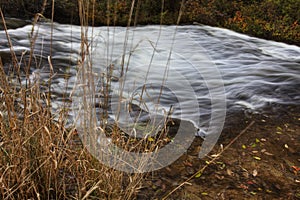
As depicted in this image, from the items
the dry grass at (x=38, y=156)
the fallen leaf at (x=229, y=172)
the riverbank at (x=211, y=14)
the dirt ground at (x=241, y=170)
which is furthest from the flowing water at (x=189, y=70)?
the dry grass at (x=38, y=156)

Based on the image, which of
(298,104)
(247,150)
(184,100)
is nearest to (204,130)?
(247,150)

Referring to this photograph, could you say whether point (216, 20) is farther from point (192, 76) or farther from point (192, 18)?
point (192, 76)

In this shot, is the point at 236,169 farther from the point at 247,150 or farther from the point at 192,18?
the point at 192,18

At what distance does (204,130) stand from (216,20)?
7877 millimetres

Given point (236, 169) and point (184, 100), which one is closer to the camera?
point (236, 169)

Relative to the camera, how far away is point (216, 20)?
11.6 m

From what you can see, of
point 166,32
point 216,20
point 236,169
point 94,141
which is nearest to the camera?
point 94,141

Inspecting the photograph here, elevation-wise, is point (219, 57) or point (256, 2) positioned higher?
point (256, 2)

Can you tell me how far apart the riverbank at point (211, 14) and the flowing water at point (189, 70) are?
27.2 inches

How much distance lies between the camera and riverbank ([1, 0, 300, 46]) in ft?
34.5

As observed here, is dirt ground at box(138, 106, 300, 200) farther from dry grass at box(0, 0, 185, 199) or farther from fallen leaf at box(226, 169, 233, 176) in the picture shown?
dry grass at box(0, 0, 185, 199)

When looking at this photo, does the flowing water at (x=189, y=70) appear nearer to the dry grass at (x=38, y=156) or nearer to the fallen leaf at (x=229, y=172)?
the fallen leaf at (x=229, y=172)

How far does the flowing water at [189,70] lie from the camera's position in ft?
16.8

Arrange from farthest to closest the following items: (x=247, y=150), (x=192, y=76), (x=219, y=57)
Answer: (x=219, y=57) → (x=192, y=76) → (x=247, y=150)
